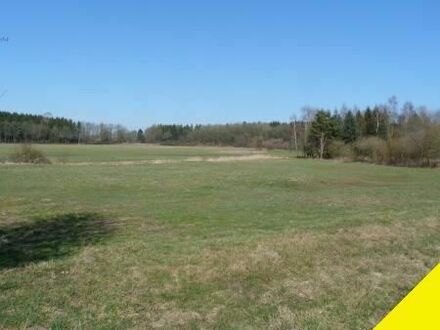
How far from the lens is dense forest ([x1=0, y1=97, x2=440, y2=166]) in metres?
72.6

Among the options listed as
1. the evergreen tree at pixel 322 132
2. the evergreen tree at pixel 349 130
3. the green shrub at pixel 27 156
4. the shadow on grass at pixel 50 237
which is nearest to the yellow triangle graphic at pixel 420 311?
the shadow on grass at pixel 50 237

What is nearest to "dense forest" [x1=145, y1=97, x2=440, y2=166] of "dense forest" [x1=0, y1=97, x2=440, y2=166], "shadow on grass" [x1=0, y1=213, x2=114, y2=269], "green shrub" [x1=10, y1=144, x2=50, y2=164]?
"dense forest" [x1=0, y1=97, x2=440, y2=166]

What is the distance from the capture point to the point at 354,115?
111 metres

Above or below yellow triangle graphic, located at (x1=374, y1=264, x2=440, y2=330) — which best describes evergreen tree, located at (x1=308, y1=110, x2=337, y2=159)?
above

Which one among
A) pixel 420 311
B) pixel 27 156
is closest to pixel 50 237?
pixel 420 311

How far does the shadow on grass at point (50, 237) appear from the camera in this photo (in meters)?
9.43

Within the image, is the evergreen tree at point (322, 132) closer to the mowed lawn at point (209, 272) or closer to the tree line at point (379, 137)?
the tree line at point (379, 137)

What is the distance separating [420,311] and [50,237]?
11.1 meters

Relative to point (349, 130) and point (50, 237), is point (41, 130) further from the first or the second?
point (50, 237)

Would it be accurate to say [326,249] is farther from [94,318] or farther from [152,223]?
[152,223]

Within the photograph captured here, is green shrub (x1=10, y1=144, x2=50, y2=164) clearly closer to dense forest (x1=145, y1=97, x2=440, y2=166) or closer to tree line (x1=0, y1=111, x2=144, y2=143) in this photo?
dense forest (x1=145, y1=97, x2=440, y2=166)

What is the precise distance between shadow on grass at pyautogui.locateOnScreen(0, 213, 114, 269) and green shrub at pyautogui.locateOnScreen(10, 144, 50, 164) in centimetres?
4218

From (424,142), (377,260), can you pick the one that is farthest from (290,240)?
(424,142)

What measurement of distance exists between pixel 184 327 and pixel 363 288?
2898mm
